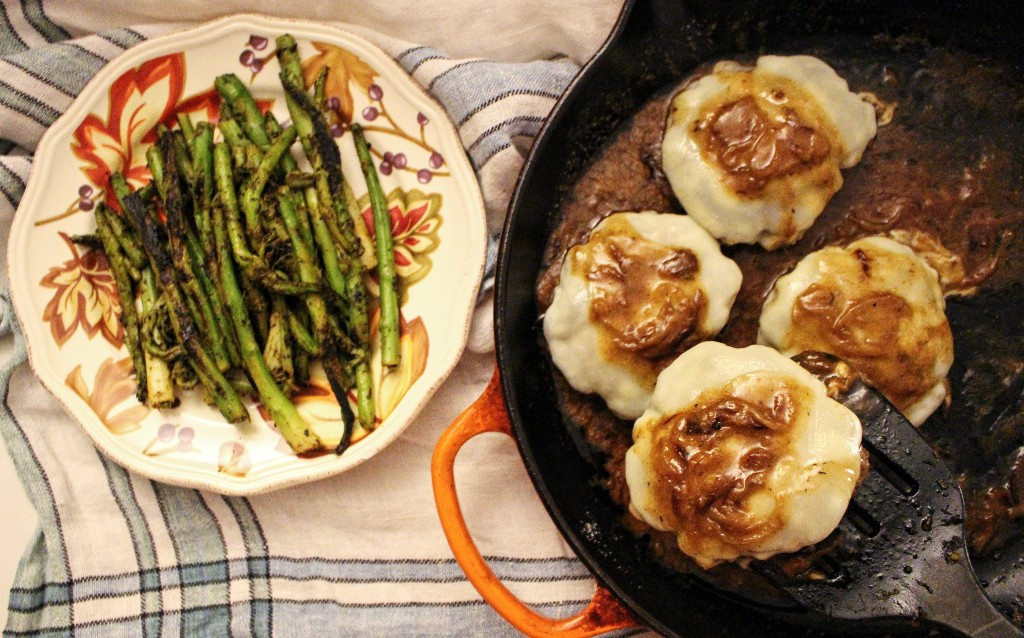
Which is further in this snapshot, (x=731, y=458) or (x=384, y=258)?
(x=384, y=258)

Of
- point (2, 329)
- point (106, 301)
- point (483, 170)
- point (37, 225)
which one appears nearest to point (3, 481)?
point (2, 329)

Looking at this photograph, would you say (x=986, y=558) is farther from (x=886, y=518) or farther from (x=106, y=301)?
(x=106, y=301)

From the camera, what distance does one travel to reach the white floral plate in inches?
110

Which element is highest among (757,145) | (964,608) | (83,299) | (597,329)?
(757,145)

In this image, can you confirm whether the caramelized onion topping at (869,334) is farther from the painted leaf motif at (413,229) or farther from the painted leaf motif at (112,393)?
the painted leaf motif at (112,393)

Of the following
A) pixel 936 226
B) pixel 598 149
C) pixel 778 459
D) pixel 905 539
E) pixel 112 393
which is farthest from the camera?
pixel 112 393

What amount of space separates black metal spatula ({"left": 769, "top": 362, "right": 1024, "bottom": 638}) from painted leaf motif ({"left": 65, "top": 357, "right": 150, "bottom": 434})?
2.48 meters

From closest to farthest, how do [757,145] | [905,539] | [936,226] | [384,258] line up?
1. [905,539]
2. [757,145]
3. [936,226]
4. [384,258]

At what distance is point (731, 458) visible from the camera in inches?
84.7

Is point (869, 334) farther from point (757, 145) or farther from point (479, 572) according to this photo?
point (479, 572)

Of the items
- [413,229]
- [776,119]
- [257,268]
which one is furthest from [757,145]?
[257,268]

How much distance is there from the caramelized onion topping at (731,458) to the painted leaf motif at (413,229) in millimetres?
1152

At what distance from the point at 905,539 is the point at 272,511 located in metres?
2.18

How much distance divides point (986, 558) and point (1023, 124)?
1.44 metres
